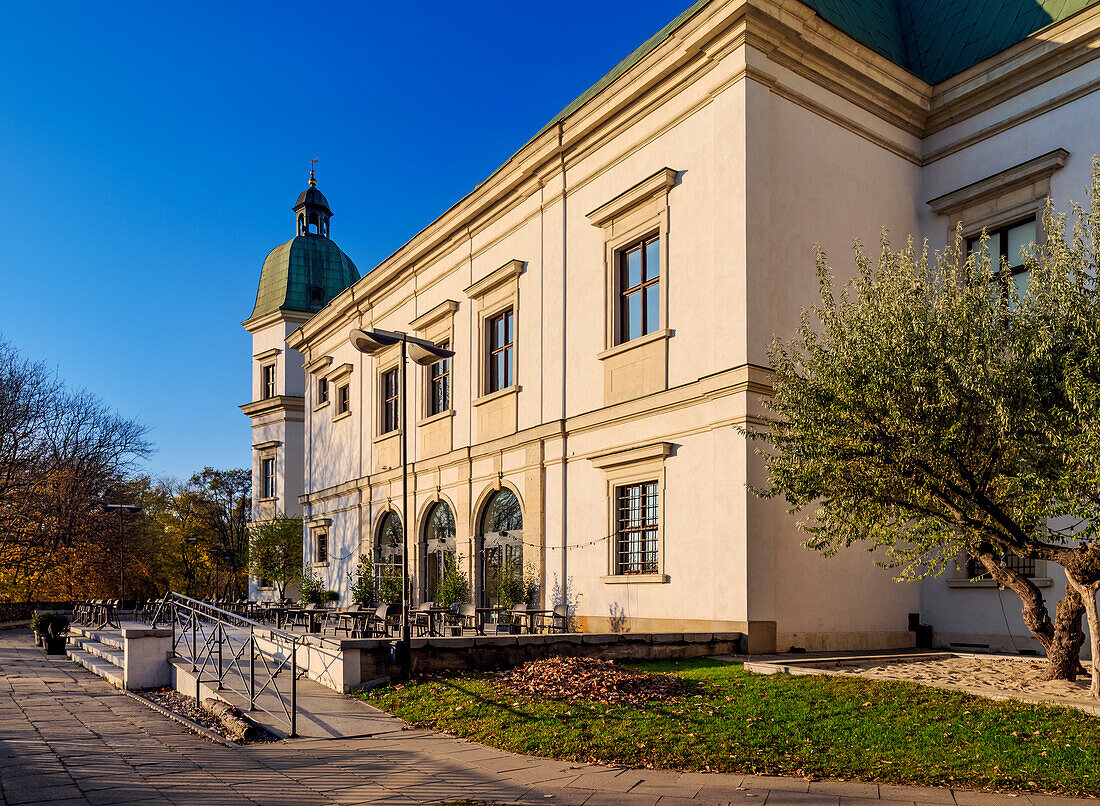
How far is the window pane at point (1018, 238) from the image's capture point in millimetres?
18438

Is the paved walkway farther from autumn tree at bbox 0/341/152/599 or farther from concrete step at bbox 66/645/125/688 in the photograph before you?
autumn tree at bbox 0/341/152/599

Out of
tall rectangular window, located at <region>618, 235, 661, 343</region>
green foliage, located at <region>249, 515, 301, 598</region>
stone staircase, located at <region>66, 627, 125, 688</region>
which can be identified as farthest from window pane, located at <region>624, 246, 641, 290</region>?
green foliage, located at <region>249, 515, 301, 598</region>

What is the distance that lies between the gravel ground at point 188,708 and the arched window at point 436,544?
1155 cm

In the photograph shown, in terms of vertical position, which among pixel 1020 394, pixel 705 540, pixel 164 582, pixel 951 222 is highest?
pixel 951 222

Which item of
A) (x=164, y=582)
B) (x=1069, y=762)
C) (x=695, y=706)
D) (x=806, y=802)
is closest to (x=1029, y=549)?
(x=1069, y=762)

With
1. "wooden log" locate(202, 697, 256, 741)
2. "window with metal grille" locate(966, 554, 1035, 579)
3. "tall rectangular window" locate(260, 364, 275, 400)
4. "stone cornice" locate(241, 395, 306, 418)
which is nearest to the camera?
"wooden log" locate(202, 697, 256, 741)

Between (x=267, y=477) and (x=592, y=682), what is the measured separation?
3696cm

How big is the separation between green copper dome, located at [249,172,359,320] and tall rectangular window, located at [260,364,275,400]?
105 inches

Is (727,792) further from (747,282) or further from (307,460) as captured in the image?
(307,460)

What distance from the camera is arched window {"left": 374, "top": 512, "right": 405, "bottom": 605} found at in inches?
1142

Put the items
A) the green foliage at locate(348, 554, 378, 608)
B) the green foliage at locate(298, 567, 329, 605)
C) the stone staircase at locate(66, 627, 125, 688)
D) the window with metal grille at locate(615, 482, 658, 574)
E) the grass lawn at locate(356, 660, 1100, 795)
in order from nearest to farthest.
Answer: the grass lawn at locate(356, 660, 1100, 795) → the stone staircase at locate(66, 627, 125, 688) → the window with metal grille at locate(615, 482, 658, 574) → the green foliage at locate(348, 554, 378, 608) → the green foliage at locate(298, 567, 329, 605)

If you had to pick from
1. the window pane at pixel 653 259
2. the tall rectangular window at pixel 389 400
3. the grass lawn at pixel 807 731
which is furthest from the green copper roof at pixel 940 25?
the tall rectangular window at pixel 389 400

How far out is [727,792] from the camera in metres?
7.64

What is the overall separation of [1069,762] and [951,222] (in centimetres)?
1393
